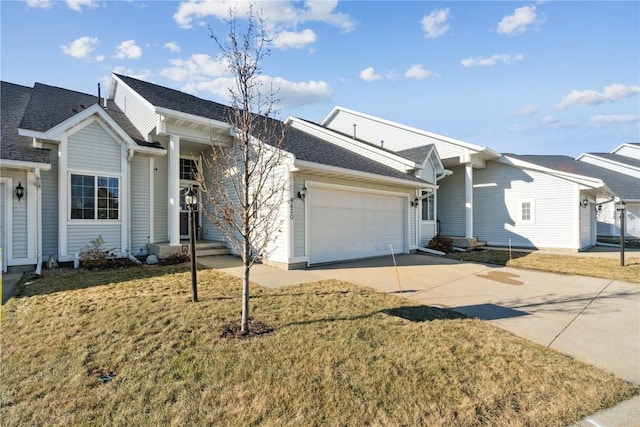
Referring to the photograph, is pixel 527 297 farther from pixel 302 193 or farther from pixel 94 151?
pixel 94 151

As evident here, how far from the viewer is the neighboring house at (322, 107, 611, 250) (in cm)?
1509

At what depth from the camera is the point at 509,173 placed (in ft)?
54.9

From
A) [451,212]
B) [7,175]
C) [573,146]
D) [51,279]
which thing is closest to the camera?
[51,279]

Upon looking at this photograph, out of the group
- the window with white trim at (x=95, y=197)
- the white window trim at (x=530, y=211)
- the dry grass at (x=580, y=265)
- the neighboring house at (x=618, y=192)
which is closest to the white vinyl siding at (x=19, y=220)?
the window with white trim at (x=95, y=197)

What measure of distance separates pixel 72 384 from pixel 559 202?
1857 cm

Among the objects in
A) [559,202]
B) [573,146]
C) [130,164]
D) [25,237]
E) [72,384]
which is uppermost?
[573,146]

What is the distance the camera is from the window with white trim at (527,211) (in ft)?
52.4

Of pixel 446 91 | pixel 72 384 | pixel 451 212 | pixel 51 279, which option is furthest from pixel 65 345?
pixel 451 212

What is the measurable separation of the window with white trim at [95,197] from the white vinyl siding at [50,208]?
441mm

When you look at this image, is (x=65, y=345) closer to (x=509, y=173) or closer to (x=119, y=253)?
(x=119, y=253)

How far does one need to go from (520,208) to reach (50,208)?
64.2ft

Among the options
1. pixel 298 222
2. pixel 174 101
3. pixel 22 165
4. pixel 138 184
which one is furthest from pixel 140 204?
pixel 298 222

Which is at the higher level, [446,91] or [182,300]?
[446,91]

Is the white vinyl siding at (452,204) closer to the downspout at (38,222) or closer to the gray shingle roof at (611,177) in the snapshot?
the gray shingle roof at (611,177)
